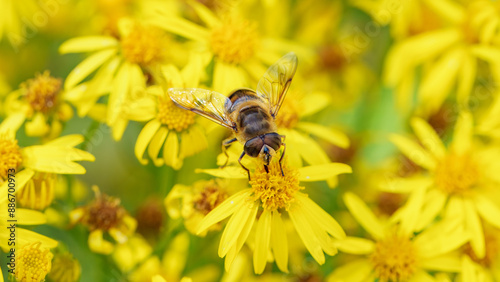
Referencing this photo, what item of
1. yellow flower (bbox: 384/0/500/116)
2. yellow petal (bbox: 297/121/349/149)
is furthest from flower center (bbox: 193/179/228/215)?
yellow flower (bbox: 384/0/500/116)

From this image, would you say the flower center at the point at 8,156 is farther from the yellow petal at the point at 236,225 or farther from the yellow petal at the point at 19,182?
the yellow petal at the point at 236,225

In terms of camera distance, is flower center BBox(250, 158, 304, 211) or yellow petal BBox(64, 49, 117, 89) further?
yellow petal BBox(64, 49, 117, 89)

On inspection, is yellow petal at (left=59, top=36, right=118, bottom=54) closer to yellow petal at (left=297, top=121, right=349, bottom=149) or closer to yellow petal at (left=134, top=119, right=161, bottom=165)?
yellow petal at (left=134, top=119, right=161, bottom=165)

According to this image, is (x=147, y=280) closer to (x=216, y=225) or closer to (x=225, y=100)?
(x=216, y=225)

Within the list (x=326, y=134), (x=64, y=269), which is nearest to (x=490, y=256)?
(x=326, y=134)

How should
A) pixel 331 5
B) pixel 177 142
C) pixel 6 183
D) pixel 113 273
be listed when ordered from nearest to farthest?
1. pixel 6 183
2. pixel 177 142
3. pixel 113 273
4. pixel 331 5

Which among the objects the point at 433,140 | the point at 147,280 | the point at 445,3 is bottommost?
the point at 147,280

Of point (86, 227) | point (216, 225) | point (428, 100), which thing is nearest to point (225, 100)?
point (216, 225)

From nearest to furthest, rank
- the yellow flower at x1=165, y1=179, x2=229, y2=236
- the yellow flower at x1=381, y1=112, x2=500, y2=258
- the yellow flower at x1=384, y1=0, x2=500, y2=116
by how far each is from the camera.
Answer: the yellow flower at x1=165, y1=179, x2=229, y2=236 < the yellow flower at x1=381, y1=112, x2=500, y2=258 < the yellow flower at x1=384, y1=0, x2=500, y2=116
